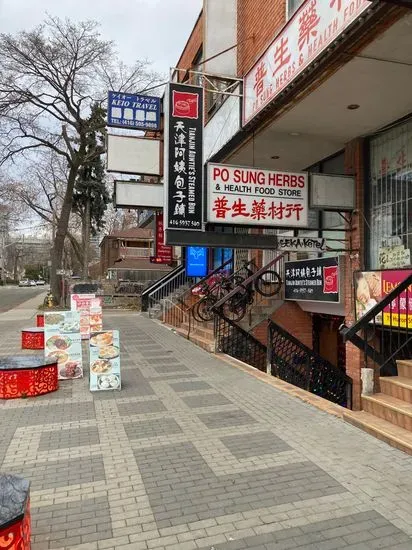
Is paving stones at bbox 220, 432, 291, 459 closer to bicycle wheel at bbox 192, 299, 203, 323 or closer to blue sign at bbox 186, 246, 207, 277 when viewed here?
bicycle wheel at bbox 192, 299, 203, 323

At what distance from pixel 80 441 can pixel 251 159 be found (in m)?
6.95

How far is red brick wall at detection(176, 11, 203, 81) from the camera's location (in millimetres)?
14964

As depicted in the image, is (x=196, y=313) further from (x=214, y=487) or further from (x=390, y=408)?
(x=214, y=487)

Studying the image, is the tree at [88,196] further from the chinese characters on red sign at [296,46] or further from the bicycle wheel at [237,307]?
the chinese characters on red sign at [296,46]

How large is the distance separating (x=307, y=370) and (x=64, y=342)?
15.4ft

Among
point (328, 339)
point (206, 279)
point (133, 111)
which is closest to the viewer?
point (328, 339)

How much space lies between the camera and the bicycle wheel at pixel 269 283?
11.1 metres

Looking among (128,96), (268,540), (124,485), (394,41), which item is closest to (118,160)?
(128,96)

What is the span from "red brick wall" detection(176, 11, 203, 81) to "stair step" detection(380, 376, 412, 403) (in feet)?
39.2

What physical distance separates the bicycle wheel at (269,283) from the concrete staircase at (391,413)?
5.34 metres

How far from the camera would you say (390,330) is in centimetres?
689

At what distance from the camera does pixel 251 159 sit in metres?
9.91

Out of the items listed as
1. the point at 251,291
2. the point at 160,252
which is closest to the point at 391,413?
the point at 251,291

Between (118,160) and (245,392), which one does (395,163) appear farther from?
(118,160)
